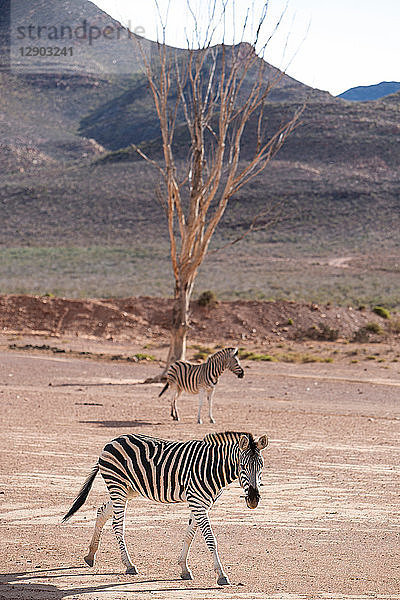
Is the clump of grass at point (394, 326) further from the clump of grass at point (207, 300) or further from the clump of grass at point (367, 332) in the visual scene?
the clump of grass at point (207, 300)

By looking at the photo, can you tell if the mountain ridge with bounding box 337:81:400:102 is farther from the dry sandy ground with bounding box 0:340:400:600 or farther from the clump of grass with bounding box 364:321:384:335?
the dry sandy ground with bounding box 0:340:400:600

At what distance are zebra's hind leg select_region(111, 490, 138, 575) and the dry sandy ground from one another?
13cm

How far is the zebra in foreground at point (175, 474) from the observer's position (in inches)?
256

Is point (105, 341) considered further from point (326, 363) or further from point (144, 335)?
point (326, 363)

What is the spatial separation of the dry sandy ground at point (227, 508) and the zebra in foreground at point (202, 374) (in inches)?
21.8

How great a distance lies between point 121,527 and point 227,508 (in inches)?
110

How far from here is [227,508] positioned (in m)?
9.30

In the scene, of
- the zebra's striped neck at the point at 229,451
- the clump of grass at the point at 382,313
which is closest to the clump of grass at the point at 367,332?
the clump of grass at the point at 382,313

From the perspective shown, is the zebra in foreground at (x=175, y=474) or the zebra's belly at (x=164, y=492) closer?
the zebra in foreground at (x=175, y=474)

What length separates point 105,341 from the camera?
31938 mm

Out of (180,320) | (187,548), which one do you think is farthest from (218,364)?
(187,548)

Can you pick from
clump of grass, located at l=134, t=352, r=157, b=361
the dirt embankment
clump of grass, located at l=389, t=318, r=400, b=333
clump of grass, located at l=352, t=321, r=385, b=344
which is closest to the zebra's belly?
clump of grass, located at l=134, t=352, r=157, b=361

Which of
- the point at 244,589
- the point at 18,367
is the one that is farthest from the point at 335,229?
the point at 244,589

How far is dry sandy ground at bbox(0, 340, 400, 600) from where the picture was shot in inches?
259
